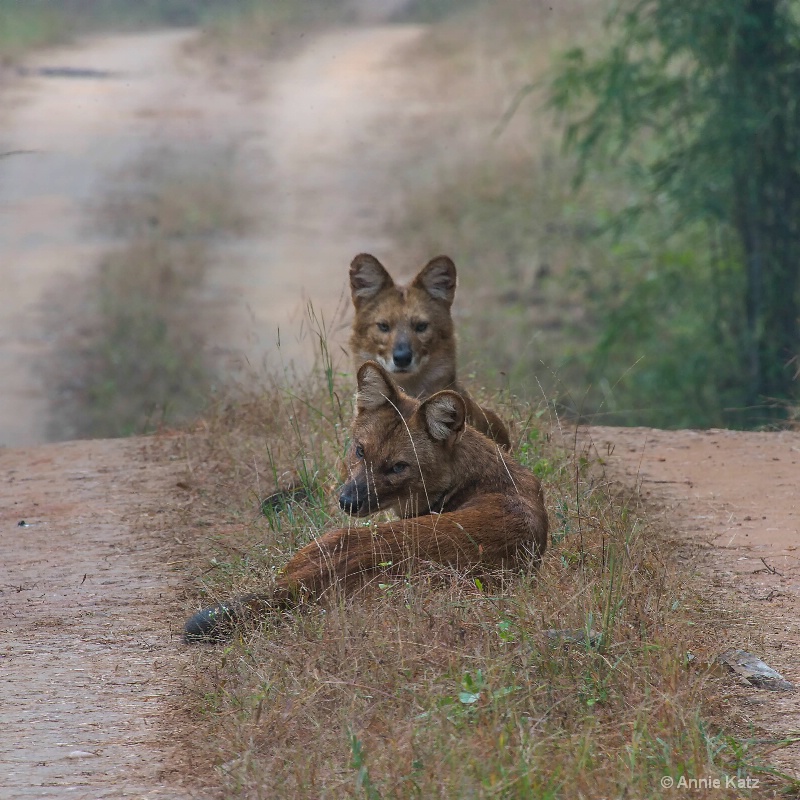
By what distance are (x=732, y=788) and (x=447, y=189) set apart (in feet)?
51.2

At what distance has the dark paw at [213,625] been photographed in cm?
464

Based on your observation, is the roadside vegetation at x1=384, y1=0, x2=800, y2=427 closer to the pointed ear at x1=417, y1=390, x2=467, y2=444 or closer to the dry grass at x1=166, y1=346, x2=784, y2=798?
the pointed ear at x1=417, y1=390, x2=467, y2=444

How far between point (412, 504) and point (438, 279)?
2181mm

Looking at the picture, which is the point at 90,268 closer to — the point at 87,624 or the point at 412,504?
the point at 87,624

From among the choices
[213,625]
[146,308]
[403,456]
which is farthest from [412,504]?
[146,308]

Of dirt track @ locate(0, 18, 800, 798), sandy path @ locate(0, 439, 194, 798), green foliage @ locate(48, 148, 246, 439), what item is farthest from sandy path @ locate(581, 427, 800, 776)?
green foliage @ locate(48, 148, 246, 439)

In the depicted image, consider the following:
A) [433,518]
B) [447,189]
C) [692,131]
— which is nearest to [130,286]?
[447,189]

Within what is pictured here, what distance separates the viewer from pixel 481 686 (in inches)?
151

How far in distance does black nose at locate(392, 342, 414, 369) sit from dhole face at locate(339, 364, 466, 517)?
1614 mm

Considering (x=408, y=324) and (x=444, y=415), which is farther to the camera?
(x=408, y=324)

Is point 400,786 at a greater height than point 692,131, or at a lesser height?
lesser

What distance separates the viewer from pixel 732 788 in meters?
3.45

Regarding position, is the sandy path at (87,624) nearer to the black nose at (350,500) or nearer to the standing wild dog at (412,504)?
the standing wild dog at (412,504)

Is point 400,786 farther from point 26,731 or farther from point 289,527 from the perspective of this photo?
point 289,527
